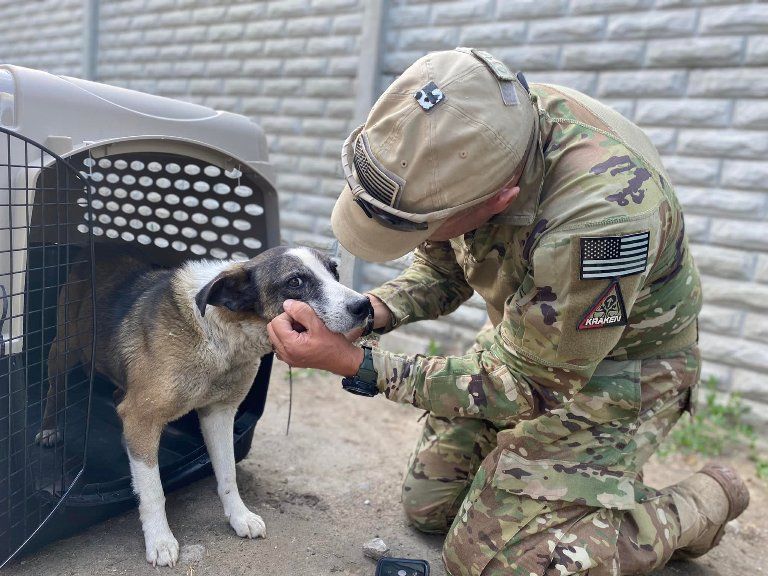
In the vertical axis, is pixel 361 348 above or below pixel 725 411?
above

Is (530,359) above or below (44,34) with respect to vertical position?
below

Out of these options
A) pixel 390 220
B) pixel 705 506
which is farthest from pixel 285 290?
pixel 705 506

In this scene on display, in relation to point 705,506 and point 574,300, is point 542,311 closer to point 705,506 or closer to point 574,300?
point 574,300

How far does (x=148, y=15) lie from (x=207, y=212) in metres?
5.23

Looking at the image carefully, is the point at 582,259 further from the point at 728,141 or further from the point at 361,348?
the point at 728,141

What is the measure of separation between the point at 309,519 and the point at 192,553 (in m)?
0.52

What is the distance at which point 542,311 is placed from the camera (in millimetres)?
1952

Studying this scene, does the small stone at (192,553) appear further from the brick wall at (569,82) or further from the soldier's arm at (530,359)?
the brick wall at (569,82)

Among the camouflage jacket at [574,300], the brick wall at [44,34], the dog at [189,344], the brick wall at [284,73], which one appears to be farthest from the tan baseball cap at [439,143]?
the brick wall at [44,34]

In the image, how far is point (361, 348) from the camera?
7.17ft

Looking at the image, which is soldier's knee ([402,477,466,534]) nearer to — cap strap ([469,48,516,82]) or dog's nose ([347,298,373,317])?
dog's nose ([347,298,373,317])

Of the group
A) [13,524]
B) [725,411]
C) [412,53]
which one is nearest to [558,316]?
[13,524]

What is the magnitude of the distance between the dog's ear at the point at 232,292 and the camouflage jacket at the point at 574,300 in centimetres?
60

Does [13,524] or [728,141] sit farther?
[728,141]
